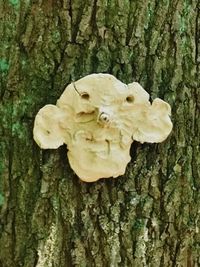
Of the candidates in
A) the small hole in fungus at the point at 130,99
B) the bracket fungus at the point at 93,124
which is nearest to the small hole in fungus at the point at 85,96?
the bracket fungus at the point at 93,124

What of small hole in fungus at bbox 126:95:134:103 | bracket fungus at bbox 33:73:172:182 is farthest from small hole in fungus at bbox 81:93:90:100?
small hole in fungus at bbox 126:95:134:103

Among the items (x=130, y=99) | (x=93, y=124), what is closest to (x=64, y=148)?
(x=93, y=124)

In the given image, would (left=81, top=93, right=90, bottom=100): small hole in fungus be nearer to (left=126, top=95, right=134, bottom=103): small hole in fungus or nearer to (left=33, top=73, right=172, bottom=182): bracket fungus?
(left=33, top=73, right=172, bottom=182): bracket fungus

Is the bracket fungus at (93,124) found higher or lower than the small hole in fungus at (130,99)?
lower

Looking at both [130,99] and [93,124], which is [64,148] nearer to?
[93,124]

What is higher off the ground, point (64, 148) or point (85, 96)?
point (85, 96)

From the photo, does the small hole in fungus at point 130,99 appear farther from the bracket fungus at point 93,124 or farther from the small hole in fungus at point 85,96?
the small hole in fungus at point 85,96
